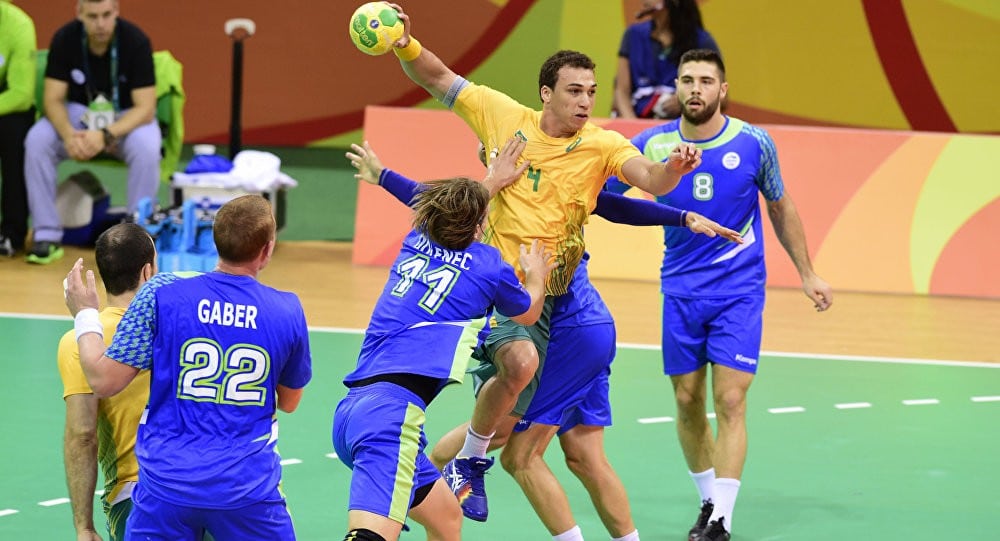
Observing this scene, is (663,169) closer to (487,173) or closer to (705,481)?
(487,173)

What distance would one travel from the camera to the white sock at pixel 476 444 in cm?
635

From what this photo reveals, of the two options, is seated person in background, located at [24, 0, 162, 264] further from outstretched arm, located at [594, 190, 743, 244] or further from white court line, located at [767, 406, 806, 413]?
outstretched arm, located at [594, 190, 743, 244]

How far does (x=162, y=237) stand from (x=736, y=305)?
6780mm

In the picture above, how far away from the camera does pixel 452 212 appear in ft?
17.9

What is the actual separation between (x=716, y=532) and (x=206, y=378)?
10.0 feet

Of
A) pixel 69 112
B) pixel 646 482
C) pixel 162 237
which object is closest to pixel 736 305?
pixel 646 482

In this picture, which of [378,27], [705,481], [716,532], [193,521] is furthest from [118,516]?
[705,481]

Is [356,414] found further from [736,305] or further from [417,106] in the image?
[417,106]

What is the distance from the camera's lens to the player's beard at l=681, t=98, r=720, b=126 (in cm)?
721

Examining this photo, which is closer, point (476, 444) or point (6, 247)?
point (476, 444)

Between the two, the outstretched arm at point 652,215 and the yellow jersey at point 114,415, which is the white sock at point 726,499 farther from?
the yellow jersey at point 114,415

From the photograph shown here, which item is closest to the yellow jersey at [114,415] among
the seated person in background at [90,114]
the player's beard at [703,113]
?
the player's beard at [703,113]

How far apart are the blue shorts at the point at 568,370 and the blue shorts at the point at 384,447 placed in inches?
42.3

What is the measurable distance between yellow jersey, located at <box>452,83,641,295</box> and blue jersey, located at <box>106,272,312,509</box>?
5.98 ft
